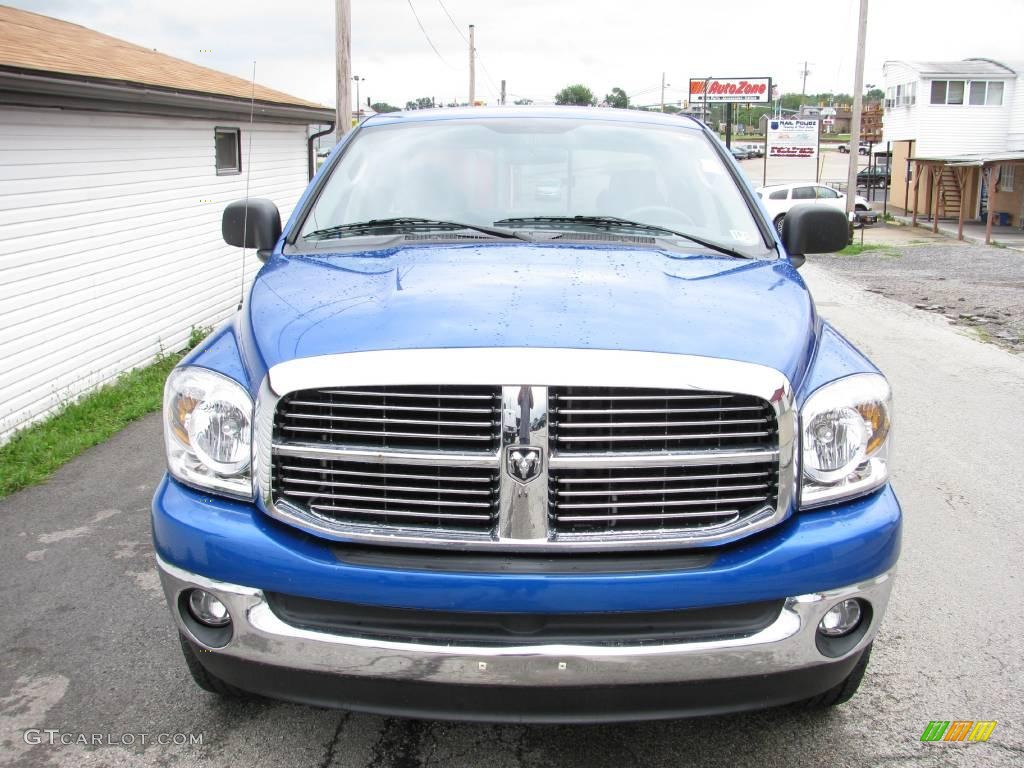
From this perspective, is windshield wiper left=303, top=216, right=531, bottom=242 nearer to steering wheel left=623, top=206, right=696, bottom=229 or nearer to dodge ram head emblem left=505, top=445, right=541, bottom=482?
steering wheel left=623, top=206, right=696, bottom=229

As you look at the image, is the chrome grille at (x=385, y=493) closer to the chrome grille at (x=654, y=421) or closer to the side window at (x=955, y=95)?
the chrome grille at (x=654, y=421)

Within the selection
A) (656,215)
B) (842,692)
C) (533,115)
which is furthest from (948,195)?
(842,692)

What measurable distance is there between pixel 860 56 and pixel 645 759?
3080 cm

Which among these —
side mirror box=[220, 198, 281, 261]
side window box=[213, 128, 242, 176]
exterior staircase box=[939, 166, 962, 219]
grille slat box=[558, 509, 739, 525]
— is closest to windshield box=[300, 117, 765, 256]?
side mirror box=[220, 198, 281, 261]

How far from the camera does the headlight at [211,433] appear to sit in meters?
2.65

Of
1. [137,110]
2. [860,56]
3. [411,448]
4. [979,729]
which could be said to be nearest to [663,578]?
[411,448]

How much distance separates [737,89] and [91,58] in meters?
42.3

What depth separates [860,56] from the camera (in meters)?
29.9

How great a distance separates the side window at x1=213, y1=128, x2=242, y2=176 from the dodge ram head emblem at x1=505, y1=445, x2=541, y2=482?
10638 mm

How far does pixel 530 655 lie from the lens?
242cm

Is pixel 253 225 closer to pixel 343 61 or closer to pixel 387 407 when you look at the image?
pixel 387 407

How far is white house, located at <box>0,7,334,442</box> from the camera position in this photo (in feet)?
24.2

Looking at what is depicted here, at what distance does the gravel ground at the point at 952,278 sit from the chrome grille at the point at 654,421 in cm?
959

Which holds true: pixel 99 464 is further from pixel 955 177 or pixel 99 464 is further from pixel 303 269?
pixel 955 177
